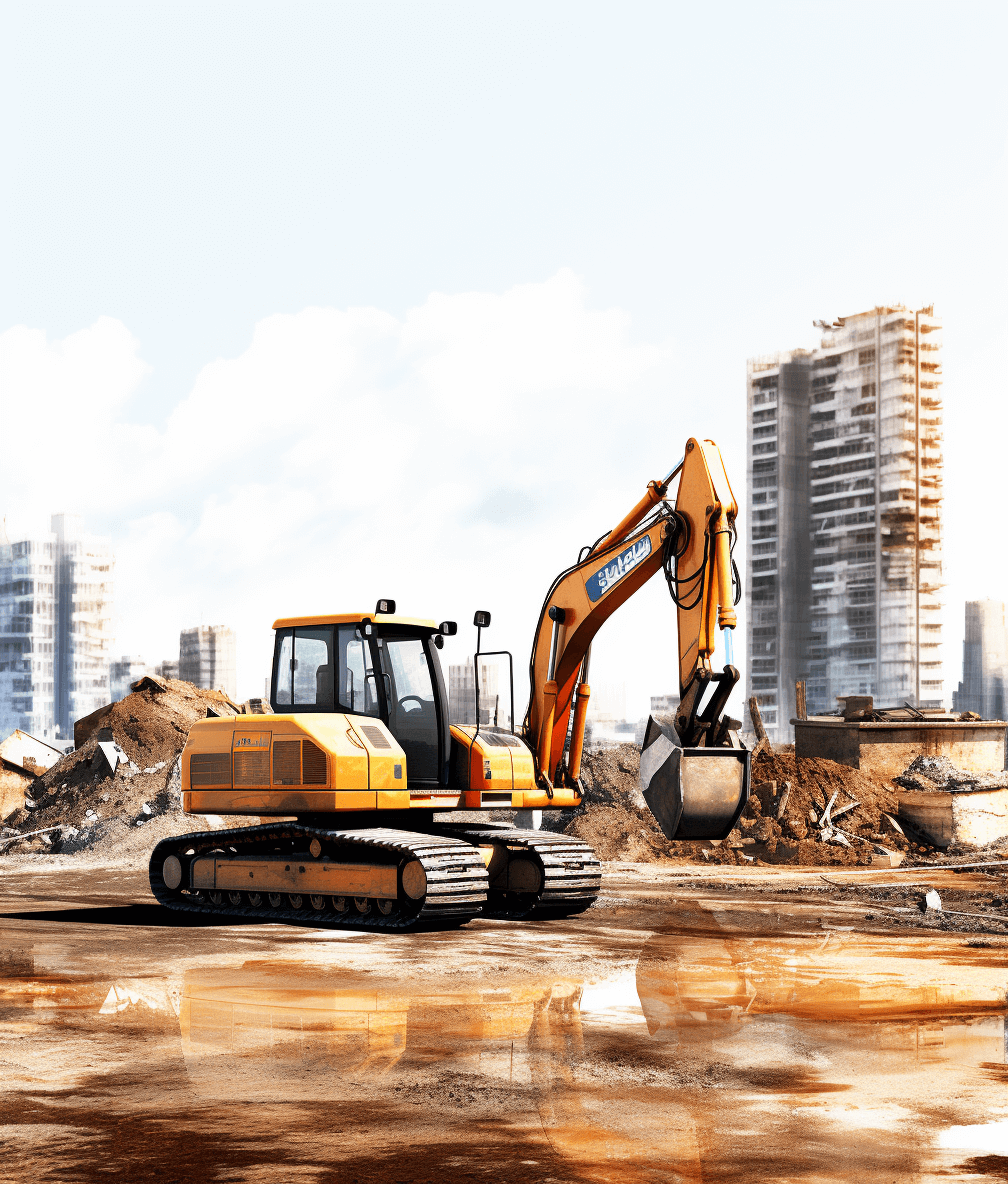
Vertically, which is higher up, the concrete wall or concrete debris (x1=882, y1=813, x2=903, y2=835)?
the concrete wall

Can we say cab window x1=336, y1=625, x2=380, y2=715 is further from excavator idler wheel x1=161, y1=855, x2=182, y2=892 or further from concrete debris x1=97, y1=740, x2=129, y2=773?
concrete debris x1=97, y1=740, x2=129, y2=773

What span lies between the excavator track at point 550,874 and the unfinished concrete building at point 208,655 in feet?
317

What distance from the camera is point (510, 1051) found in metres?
8.29

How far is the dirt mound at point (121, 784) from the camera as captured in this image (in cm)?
2586

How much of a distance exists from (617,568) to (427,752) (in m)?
2.90

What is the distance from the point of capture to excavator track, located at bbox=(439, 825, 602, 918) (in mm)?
14445

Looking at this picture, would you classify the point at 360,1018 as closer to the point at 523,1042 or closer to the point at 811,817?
the point at 523,1042

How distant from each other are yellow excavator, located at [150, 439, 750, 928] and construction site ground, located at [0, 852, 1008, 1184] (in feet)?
1.80

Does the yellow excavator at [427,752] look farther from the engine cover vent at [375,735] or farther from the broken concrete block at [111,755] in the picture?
the broken concrete block at [111,755]

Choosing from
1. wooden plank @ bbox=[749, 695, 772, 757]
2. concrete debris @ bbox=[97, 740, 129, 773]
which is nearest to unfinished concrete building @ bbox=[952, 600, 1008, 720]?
wooden plank @ bbox=[749, 695, 772, 757]

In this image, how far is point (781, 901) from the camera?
1731 cm

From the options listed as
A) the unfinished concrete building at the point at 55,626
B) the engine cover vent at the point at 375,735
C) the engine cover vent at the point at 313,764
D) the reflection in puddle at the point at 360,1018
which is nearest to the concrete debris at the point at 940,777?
the engine cover vent at the point at 375,735

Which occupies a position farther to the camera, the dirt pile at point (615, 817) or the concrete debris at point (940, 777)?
the concrete debris at point (940, 777)

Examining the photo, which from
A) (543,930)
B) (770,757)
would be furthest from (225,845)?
(770,757)
